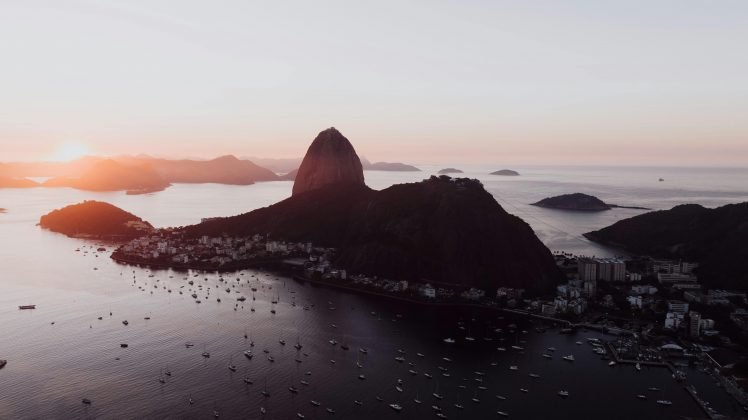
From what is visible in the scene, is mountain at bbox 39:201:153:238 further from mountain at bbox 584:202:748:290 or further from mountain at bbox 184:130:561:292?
mountain at bbox 584:202:748:290

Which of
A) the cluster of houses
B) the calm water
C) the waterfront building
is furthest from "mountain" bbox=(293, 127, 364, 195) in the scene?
the waterfront building

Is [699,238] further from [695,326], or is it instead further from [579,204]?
[579,204]

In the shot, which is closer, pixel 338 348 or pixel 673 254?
pixel 338 348

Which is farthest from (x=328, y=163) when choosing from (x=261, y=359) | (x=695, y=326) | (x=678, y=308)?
(x=695, y=326)

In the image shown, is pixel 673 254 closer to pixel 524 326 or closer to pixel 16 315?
pixel 524 326

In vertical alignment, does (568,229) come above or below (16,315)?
above

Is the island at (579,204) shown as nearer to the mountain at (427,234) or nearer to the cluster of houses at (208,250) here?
the mountain at (427,234)

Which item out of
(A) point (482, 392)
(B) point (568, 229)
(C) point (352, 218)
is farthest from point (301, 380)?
(B) point (568, 229)

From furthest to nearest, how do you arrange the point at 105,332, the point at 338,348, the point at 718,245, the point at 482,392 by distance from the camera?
the point at 718,245
the point at 105,332
the point at 338,348
the point at 482,392
